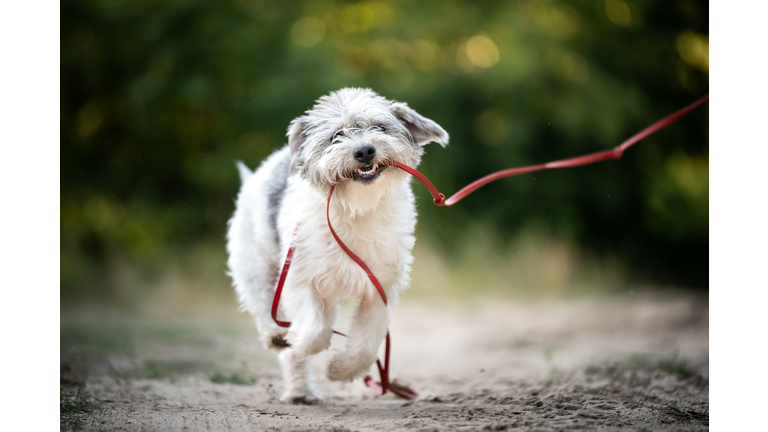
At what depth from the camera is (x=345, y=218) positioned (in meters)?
4.19

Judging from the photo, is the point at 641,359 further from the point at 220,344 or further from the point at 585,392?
the point at 220,344

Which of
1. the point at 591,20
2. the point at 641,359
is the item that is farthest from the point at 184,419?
the point at 591,20

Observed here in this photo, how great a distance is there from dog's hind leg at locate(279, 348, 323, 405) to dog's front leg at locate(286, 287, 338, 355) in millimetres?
831

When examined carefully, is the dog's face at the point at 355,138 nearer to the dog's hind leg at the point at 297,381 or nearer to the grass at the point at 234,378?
the dog's hind leg at the point at 297,381

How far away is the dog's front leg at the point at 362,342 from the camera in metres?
4.22

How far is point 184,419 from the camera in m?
4.17

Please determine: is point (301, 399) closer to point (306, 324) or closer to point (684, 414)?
point (306, 324)

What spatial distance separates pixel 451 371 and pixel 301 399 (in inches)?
77.0

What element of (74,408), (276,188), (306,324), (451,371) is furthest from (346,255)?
(451,371)

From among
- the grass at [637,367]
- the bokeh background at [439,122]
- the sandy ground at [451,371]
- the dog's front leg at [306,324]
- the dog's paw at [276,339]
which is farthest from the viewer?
the bokeh background at [439,122]

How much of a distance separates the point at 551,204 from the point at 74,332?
7.64 metres

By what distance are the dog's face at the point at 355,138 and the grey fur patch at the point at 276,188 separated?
49cm

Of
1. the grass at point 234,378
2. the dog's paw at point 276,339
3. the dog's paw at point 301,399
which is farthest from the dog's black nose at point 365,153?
the grass at point 234,378

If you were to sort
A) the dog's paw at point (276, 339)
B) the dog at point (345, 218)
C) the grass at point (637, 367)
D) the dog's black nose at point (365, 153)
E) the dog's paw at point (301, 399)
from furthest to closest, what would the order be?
the grass at point (637, 367)
the dog's paw at point (301, 399)
the dog's paw at point (276, 339)
the dog at point (345, 218)
the dog's black nose at point (365, 153)
